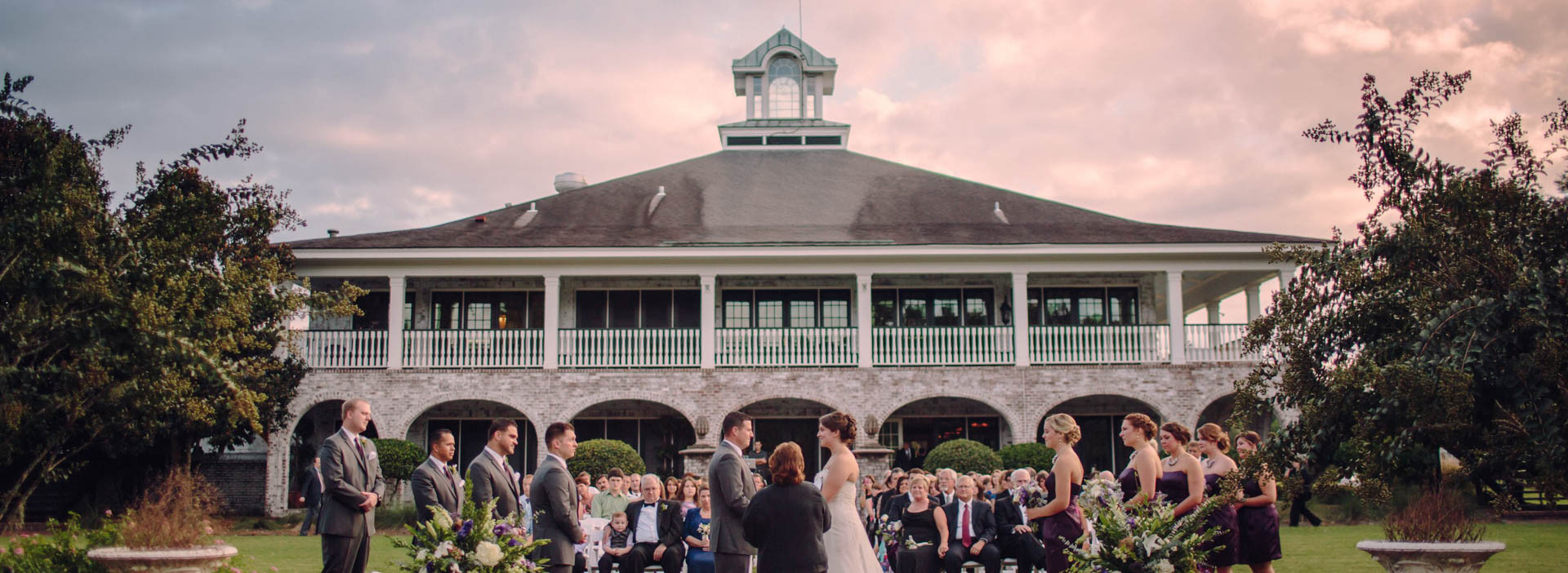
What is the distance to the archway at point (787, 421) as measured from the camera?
2522cm

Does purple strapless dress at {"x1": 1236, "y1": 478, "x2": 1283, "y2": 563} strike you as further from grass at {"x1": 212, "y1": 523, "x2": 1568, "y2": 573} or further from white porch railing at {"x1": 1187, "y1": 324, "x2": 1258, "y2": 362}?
white porch railing at {"x1": 1187, "y1": 324, "x2": 1258, "y2": 362}

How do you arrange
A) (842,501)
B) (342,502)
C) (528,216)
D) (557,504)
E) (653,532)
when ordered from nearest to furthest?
(842,501), (557,504), (342,502), (653,532), (528,216)

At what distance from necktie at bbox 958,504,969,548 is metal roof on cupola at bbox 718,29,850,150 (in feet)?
65.8

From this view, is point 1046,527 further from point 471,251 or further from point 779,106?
point 779,106

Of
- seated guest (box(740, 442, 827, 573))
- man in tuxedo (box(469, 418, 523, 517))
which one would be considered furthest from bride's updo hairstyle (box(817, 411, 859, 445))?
man in tuxedo (box(469, 418, 523, 517))

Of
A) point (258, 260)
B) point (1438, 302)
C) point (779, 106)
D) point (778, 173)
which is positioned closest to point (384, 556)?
point (258, 260)

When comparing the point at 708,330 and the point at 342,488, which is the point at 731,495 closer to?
the point at 342,488

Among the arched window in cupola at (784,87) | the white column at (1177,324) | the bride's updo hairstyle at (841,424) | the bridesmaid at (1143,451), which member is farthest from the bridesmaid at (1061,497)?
the arched window in cupola at (784,87)

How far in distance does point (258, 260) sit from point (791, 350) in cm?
968

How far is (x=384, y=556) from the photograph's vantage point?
15883 millimetres

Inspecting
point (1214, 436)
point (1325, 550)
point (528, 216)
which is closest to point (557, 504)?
point (1214, 436)

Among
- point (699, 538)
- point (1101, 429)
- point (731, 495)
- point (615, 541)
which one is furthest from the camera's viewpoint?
point (1101, 429)

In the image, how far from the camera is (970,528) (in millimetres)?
11898

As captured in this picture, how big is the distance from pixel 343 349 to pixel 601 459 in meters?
6.18
